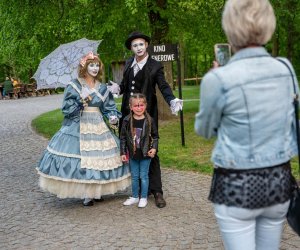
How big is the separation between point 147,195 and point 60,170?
107cm

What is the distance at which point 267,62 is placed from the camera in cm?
226

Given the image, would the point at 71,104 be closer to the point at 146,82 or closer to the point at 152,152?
the point at 146,82

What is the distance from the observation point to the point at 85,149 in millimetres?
5570

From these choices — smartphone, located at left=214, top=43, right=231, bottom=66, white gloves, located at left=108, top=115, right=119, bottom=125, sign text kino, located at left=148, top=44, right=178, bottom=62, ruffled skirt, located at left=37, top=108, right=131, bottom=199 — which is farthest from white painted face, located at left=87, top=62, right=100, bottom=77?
sign text kino, located at left=148, top=44, right=178, bottom=62

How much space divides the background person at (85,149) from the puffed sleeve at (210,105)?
10.9 feet

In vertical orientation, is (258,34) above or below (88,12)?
below

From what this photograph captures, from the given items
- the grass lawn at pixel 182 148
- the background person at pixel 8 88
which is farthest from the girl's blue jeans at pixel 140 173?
the background person at pixel 8 88

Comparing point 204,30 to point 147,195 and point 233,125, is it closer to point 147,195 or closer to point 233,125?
point 147,195

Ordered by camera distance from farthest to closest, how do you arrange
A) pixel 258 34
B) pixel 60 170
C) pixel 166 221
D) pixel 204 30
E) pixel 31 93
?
1. pixel 31 93
2. pixel 204 30
3. pixel 60 170
4. pixel 166 221
5. pixel 258 34

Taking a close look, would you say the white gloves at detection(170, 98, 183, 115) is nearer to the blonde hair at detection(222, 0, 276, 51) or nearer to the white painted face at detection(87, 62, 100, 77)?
the white painted face at detection(87, 62, 100, 77)

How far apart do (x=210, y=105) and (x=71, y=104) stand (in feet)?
11.6

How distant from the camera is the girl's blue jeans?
18.4ft

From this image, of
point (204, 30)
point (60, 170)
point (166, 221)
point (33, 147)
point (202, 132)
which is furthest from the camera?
point (204, 30)

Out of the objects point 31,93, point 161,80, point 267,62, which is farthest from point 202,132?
point 31,93
